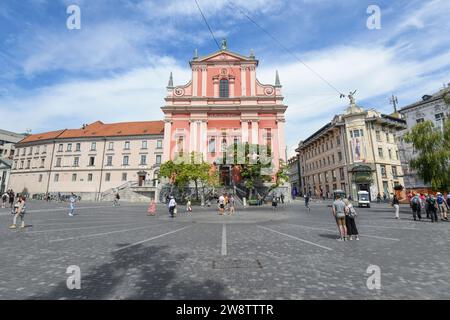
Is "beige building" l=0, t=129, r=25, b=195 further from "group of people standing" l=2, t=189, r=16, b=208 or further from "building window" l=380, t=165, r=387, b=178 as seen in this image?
"building window" l=380, t=165, r=387, b=178

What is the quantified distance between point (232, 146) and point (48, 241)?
2823 cm

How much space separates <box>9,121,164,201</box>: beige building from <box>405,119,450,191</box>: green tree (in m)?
42.6

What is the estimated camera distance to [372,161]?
42.2 metres

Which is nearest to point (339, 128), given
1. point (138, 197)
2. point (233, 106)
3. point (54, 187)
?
point (233, 106)

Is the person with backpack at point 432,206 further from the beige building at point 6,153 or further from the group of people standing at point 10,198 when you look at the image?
the beige building at point 6,153

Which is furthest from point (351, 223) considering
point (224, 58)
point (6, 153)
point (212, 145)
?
point (6, 153)

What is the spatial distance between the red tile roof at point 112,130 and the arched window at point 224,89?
58.5 ft

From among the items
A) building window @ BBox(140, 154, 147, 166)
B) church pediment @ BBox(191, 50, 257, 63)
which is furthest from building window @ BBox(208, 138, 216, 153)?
building window @ BBox(140, 154, 147, 166)

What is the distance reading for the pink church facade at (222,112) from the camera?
128ft

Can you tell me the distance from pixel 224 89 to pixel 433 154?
31.6 meters

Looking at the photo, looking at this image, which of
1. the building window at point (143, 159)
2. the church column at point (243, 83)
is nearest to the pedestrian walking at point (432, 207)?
the church column at point (243, 83)

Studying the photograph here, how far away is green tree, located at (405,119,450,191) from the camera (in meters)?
18.7
